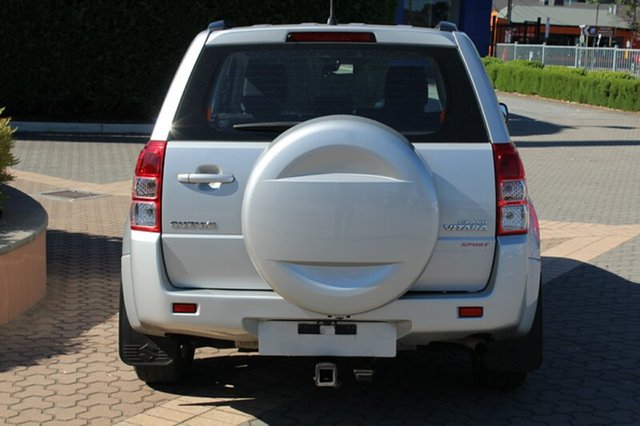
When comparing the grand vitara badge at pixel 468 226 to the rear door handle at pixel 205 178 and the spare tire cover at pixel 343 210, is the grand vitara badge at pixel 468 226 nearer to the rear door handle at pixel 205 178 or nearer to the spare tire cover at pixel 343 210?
the spare tire cover at pixel 343 210

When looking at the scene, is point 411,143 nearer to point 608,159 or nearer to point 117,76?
point 608,159

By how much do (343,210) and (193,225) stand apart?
2.33 feet

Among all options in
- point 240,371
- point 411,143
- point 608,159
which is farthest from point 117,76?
point 411,143

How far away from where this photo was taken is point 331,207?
14.0 feet

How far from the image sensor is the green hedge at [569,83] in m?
29.8

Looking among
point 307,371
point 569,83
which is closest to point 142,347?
point 307,371

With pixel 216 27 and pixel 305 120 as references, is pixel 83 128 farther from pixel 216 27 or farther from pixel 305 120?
pixel 305 120

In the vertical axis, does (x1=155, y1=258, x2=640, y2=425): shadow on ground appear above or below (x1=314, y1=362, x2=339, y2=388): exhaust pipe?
below

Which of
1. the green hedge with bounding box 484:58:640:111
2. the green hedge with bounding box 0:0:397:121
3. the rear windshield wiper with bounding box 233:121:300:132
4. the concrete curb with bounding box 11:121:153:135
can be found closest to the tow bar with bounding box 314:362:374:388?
the rear windshield wiper with bounding box 233:121:300:132

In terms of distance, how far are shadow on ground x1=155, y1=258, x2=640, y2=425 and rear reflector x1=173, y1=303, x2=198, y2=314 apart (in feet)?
2.54

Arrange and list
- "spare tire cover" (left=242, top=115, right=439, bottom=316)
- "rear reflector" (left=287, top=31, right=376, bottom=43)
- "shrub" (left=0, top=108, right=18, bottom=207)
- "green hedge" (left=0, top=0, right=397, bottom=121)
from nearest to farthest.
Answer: "spare tire cover" (left=242, top=115, right=439, bottom=316) < "rear reflector" (left=287, top=31, right=376, bottom=43) < "shrub" (left=0, top=108, right=18, bottom=207) < "green hedge" (left=0, top=0, right=397, bottom=121)

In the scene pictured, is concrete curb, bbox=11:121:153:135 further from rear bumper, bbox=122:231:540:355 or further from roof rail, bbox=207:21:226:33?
rear bumper, bbox=122:231:540:355

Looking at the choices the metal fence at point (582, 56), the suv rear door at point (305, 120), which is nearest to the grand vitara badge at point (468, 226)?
the suv rear door at point (305, 120)

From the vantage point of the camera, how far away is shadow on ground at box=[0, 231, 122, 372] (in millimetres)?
6137
